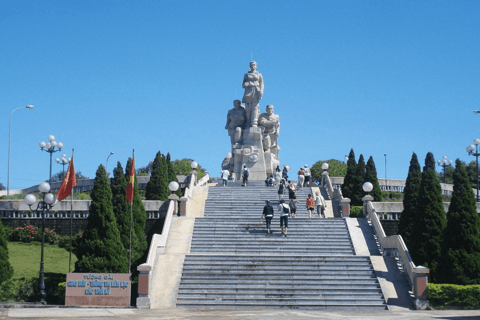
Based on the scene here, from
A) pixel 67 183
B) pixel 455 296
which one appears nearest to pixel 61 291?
pixel 67 183

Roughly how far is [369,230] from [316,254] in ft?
13.6

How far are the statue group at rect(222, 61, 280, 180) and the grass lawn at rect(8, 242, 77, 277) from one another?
19.9 metres

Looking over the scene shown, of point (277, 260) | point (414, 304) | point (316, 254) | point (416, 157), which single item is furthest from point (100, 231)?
point (416, 157)

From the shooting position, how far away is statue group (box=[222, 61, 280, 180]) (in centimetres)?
5250

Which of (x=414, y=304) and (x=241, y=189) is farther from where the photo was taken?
(x=241, y=189)

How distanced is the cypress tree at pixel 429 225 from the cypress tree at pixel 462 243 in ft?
3.06

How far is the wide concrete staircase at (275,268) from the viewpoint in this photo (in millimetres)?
26172

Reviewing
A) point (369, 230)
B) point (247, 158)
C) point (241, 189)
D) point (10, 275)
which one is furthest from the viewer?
point (247, 158)

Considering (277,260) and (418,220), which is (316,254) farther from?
(418,220)

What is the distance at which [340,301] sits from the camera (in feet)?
85.4

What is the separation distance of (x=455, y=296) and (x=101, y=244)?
1474 cm

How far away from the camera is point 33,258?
33250 millimetres

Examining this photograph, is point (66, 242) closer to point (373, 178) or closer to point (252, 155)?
point (252, 155)

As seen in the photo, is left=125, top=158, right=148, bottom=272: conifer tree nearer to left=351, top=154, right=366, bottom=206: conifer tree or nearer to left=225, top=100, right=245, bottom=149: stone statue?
left=351, top=154, right=366, bottom=206: conifer tree
